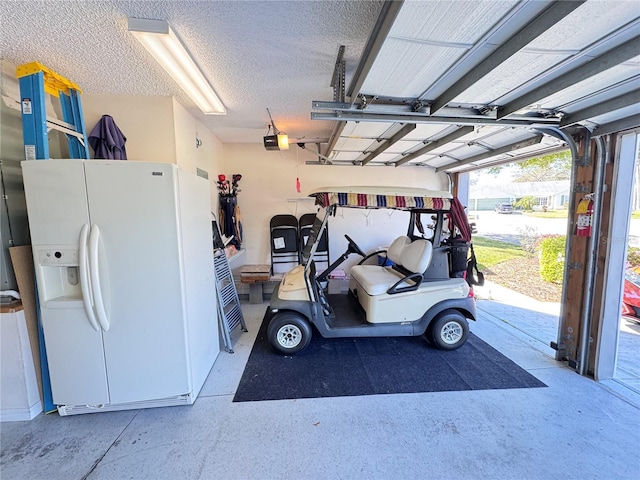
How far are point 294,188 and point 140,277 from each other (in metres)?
3.37

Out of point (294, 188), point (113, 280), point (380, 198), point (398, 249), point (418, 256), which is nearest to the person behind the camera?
point (113, 280)

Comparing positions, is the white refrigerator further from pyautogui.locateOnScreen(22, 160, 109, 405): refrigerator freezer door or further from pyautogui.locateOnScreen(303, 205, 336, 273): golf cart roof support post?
pyautogui.locateOnScreen(303, 205, 336, 273): golf cart roof support post

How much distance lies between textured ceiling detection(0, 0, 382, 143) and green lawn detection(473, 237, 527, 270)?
5.39m

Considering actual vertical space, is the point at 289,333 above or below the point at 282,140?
below

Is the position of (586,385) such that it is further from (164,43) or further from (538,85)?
(164,43)

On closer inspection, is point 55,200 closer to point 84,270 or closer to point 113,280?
point 84,270

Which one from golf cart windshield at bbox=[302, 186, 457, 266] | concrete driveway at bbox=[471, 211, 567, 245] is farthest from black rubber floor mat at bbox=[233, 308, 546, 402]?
concrete driveway at bbox=[471, 211, 567, 245]

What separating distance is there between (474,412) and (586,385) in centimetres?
127

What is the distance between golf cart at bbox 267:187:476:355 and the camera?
9.43ft

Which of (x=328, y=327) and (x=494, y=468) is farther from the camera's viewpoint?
(x=328, y=327)

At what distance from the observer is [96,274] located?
1901 millimetres

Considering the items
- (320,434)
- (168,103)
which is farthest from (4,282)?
(320,434)

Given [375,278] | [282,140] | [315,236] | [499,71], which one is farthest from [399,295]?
[282,140]

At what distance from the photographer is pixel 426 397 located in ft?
7.43
